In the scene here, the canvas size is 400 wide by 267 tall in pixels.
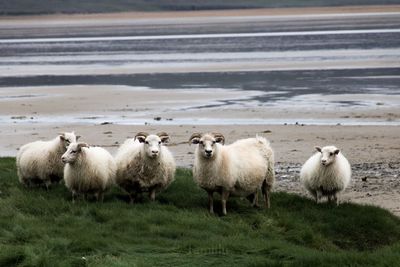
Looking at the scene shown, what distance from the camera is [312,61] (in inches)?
2169

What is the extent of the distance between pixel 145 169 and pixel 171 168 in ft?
1.95

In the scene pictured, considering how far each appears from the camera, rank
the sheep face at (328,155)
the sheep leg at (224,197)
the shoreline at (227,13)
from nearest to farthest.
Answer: the sheep leg at (224,197) → the sheep face at (328,155) → the shoreline at (227,13)

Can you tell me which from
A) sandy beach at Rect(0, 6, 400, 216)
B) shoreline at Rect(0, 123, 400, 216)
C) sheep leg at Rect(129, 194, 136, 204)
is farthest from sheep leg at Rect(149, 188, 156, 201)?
sandy beach at Rect(0, 6, 400, 216)

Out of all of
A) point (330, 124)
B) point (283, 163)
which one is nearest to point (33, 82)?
point (330, 124)

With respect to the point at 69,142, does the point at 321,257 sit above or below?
below

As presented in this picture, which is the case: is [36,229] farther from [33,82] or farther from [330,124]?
[33,82]

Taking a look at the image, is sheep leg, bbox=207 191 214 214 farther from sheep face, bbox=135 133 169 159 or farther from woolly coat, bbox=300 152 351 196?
woolly coat, bbox=300 152 351 196

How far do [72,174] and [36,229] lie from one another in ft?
8.31

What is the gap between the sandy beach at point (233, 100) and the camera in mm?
23750

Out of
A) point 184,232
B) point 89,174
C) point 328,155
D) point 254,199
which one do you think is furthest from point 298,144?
point 184,232

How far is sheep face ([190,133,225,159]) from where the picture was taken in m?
15.4

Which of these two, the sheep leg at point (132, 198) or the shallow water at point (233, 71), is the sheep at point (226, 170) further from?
the shallow water at point (233, 71)

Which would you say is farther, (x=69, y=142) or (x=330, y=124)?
(x=330, y=124)

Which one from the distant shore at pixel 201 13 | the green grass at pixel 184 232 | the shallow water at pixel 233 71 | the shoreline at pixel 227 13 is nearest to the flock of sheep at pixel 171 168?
the green grass at pixel 184 232
